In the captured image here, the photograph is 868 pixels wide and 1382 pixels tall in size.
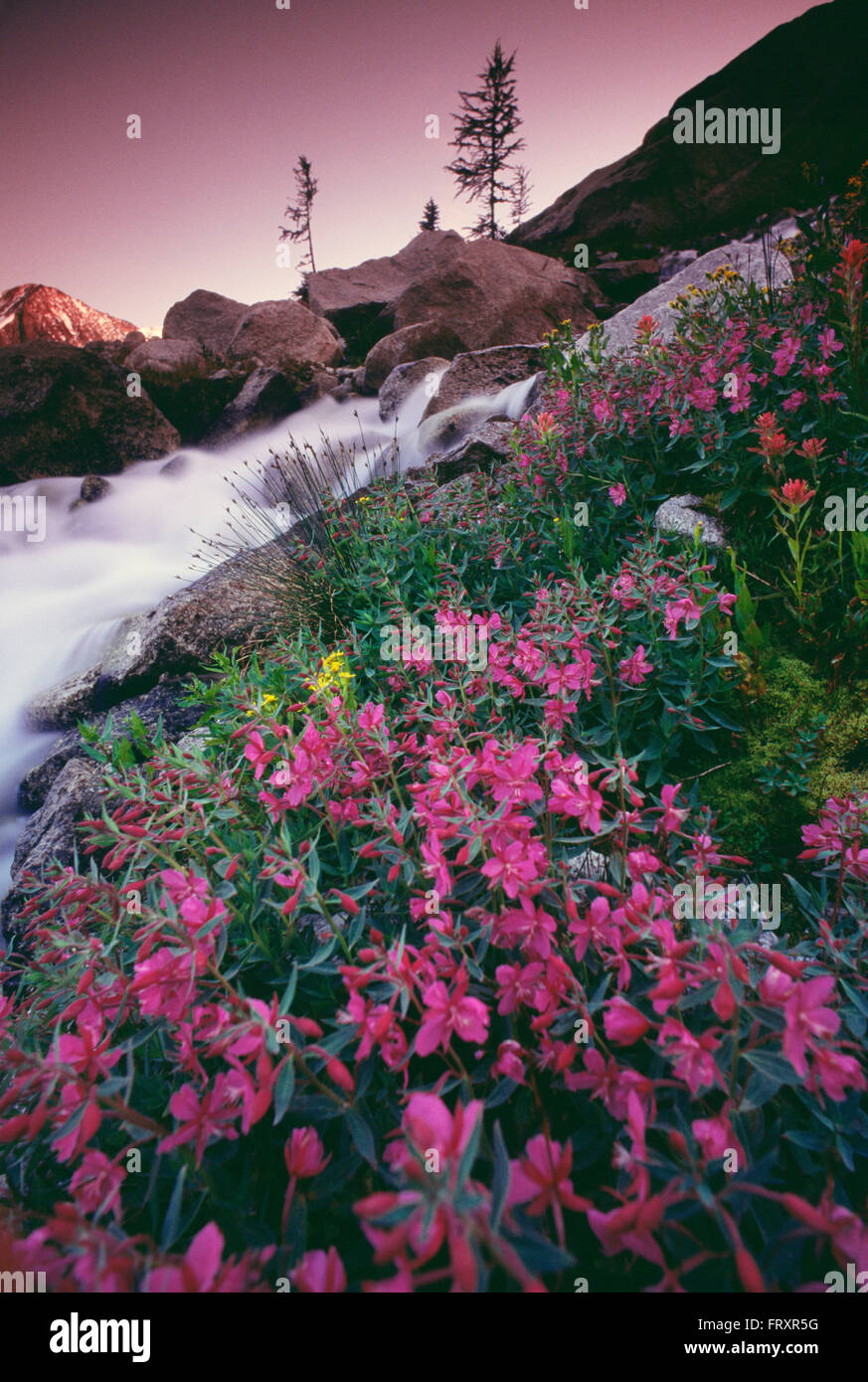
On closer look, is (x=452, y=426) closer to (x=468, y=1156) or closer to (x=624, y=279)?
(x=468, y=1156)

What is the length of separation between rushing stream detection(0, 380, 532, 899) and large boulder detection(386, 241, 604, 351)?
2272mm

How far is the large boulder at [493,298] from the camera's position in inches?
435

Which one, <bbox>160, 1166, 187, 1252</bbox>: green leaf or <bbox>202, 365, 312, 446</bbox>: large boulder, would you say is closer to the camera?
<bbox>160, 1166, 187, 1252</bbox>: green leaf

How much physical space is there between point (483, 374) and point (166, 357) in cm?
1002

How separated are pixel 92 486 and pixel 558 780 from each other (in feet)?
38.6

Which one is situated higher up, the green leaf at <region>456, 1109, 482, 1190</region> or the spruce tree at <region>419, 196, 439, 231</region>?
the spruce tree at <region>419, 196, 439, 231</region>

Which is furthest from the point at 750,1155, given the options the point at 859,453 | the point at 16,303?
the point at 16,303

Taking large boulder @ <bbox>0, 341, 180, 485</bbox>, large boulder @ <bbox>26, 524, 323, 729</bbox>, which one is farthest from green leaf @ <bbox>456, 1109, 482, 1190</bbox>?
large boulder @ <bbox>0, 341, 180, 485</bbox>

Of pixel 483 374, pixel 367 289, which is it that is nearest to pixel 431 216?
pixel 367 289

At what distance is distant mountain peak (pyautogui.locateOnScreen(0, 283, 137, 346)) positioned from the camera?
27.7 m

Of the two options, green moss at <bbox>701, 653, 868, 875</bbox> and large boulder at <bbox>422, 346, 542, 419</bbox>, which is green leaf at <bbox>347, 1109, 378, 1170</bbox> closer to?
green moss at <bbox>701, 653, 868, 875</bbox>

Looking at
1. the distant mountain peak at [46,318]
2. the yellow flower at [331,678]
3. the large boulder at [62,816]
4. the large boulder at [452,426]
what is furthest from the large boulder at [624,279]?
the distant mountain peak at [46,318]

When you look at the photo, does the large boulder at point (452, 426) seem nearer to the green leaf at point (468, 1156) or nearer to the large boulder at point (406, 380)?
the large boulder at point (406, 380)

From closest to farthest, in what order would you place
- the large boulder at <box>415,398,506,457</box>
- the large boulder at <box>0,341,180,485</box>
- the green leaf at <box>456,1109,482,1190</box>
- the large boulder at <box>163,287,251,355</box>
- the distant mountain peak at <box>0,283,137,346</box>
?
the green leaf at <box>456,1109,482,1190</box> → the large boulder at <box>415,398,506,457</box> → the large boulder at <box>0,341,180,485</box> → the large boulder at <box>163,287,251,355</box> → the distant mountain peak at <box>0,283,137,346</box>
